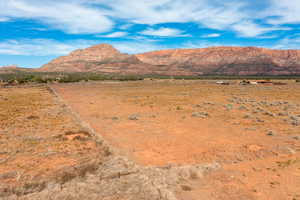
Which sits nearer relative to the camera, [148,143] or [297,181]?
[297,181]

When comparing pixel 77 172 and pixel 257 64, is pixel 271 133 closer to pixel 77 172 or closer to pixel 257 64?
pixel 77 172

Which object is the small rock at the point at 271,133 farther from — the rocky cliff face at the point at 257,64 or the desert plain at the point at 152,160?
the rocky cliff face at the point at 257,64

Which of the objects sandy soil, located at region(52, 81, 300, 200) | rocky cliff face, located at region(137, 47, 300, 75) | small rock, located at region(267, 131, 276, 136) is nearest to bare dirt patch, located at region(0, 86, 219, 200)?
sandy soil, located at region(52, 81, 300, 200)

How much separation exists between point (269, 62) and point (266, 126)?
186 m

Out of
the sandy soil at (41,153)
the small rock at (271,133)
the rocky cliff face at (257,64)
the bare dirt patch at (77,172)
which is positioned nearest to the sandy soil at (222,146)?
the small rock at (271,133)

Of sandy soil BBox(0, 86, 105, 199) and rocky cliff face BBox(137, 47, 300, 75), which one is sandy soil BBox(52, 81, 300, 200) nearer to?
sandy soil BBox(0, 86, 105, 199)

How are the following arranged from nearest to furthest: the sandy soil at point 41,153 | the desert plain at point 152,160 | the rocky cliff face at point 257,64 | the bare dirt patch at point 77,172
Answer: the bare dirt patch at point 77,172 → the desert plain at point 152,160 → the sandy soil at point 41,153 → the rocky cliff face at point 257,64

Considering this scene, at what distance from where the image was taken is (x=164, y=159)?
959cm

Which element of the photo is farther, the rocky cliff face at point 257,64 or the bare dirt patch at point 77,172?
the rocky cliff face at point 257,64

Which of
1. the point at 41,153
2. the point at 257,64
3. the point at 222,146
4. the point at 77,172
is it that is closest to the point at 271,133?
the point at 222,146

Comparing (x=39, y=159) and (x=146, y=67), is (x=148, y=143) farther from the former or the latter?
(x=146, y=67)

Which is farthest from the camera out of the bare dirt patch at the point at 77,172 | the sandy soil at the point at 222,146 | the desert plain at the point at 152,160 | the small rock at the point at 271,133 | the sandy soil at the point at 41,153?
the small rock at the point at 271,133

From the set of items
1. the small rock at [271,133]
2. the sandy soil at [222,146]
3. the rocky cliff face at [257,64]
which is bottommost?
the sandy soil at [222,146]

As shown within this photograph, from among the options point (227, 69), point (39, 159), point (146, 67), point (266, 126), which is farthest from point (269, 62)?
point (39, 159)
